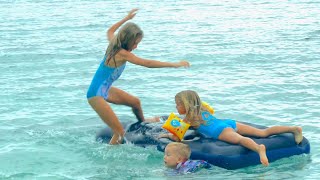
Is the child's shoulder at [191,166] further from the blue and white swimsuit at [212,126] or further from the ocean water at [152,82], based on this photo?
the blue and white swimsuit at [212,126]

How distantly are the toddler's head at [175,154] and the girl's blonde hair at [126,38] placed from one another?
63.0 inches

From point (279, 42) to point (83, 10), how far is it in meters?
14.7

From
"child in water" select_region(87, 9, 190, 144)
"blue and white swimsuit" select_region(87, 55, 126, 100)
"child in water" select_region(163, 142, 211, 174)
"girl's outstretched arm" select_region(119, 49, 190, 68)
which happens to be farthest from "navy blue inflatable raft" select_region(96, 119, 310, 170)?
"girl's outstretched arm" select_region(119, 49, 190, 68)

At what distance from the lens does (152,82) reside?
50.7 feet

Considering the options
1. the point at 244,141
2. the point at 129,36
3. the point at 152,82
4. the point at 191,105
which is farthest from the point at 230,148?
the point at 152,82

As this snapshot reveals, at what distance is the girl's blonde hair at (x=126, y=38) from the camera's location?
391 inches

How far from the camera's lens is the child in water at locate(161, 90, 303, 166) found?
372 inches

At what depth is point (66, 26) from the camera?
27.3 m

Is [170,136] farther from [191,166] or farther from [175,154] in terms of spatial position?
[191,166]

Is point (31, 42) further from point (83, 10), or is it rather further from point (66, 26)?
point (83, 10)

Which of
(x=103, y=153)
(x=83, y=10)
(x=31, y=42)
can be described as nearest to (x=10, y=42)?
(x=31, y=42)

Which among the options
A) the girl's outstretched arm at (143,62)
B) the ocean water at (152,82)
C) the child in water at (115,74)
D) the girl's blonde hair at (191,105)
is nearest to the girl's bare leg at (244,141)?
the ocean water at (152,82)

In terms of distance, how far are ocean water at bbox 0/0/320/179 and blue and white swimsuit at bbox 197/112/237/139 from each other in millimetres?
550

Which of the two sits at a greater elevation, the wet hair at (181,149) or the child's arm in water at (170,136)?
the wet hair at (181,149)
